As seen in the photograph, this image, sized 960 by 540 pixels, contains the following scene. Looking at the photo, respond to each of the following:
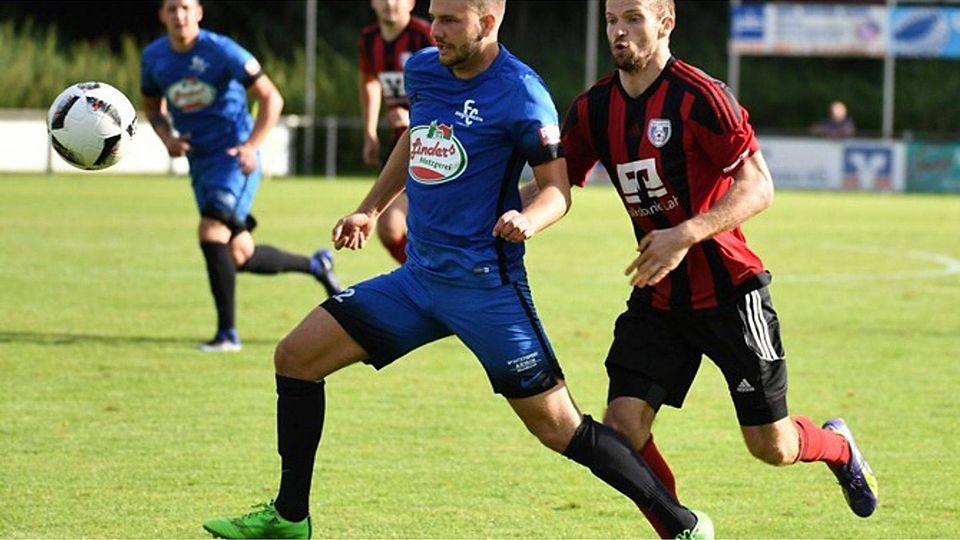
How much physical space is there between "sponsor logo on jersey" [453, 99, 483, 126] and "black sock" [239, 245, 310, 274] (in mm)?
6476

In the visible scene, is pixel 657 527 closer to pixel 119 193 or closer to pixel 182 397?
pixel 182 397

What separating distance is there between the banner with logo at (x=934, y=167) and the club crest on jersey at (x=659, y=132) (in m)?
32.0

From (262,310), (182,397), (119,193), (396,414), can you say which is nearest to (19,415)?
(182,397)

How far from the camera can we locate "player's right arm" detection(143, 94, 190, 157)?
35.8ft

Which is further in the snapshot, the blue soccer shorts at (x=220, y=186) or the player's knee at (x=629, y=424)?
the blue soccer shorts at (x=220, y=186)

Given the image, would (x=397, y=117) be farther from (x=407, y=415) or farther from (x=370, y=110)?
(x=407, y=415)

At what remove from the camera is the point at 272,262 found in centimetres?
1213

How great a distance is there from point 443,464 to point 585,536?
4.67 feet

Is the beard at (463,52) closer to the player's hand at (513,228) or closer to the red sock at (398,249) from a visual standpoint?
the player's hand at (513,228)

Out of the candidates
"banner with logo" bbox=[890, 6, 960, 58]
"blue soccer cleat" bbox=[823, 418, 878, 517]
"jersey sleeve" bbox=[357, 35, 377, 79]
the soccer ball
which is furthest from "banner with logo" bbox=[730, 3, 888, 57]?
"blue soccer cleat" bbox=[823, 418, 878, 517]

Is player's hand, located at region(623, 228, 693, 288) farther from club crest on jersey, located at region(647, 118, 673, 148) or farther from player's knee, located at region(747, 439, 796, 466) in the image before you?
player's knee, located at region(747, 439, 796, 466)

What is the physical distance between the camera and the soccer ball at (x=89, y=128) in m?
7.61

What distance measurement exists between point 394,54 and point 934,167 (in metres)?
26.4

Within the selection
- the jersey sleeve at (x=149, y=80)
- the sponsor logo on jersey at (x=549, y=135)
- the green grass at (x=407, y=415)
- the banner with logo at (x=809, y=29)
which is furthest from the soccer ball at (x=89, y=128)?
the banner with logo at (x=809, y=29)
